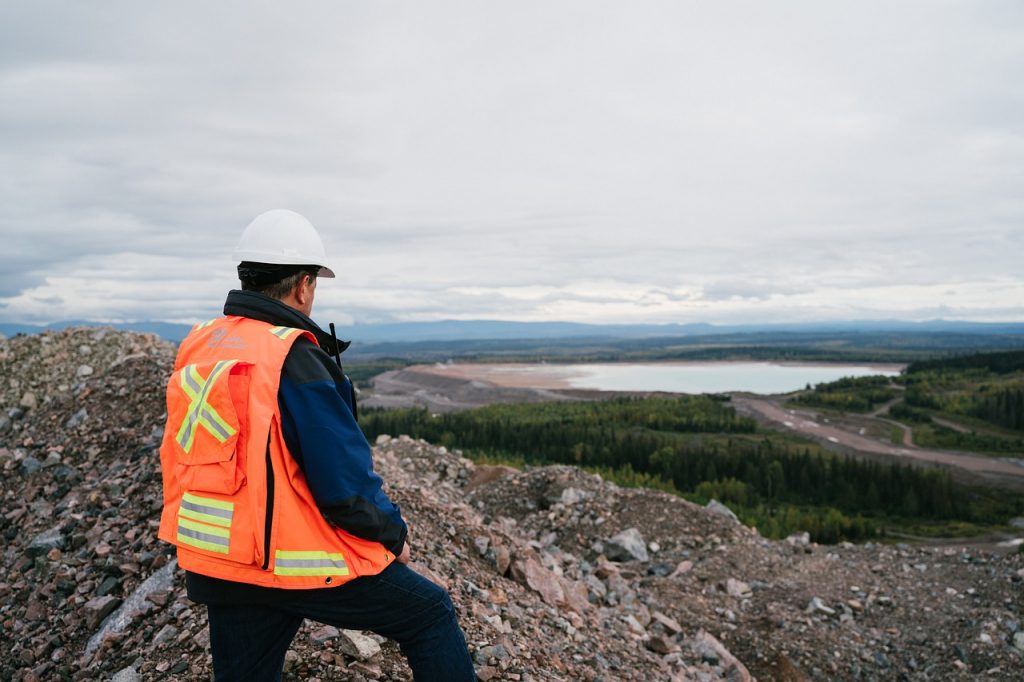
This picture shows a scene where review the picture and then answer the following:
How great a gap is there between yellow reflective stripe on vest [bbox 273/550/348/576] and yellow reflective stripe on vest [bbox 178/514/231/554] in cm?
21

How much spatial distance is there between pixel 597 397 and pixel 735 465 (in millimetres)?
49527

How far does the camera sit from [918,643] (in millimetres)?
9172

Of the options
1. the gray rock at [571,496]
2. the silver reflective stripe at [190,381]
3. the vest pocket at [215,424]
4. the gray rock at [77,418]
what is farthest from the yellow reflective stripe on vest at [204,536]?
the gray rock at [571,496]

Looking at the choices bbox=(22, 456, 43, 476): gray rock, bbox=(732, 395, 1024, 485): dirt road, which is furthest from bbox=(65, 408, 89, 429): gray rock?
bbox=(732, 395, 1024, 485): dirt road

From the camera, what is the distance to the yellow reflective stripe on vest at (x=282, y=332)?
8.14 ft

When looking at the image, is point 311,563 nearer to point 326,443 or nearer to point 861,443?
point 326,443

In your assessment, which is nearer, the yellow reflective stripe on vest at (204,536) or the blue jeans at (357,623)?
the yellow reflective stripe on vest at (204,536)

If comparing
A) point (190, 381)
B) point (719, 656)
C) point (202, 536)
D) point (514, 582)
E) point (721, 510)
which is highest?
point (190, 381)

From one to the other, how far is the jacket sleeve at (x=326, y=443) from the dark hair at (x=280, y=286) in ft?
1.24

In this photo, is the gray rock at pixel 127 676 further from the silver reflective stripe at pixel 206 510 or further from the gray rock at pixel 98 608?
the silver reflective stripe at pixel 206 510

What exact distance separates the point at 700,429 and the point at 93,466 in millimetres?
61114

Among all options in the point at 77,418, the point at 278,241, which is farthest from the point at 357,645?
the point at 77,418

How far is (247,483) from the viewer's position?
7.93ft

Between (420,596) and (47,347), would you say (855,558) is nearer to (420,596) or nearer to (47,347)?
(420,596)
